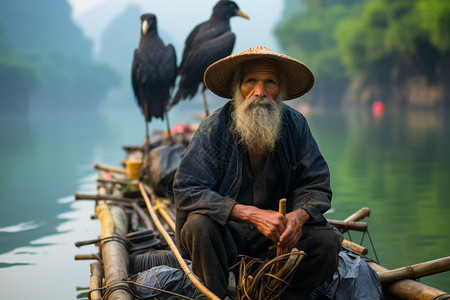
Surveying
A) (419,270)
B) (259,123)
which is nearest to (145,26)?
(259,123)

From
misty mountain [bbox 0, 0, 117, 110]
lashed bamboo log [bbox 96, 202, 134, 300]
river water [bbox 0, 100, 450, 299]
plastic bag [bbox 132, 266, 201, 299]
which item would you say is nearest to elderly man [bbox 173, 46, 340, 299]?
plastic bag [bbox 132, 266, 201, 299]

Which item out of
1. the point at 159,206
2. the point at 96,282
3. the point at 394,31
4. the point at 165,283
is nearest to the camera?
the point at 165,283

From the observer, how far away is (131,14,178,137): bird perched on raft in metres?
5.73

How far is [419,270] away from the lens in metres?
2.40

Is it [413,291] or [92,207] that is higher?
[92,207]

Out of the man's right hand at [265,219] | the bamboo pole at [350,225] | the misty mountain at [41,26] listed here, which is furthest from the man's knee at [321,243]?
the misty mountain at [41,26]

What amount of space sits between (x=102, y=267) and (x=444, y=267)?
78.4 inches

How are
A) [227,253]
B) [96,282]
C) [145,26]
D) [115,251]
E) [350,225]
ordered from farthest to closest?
[145,26] < [350,225] < [115,251] < [96,282] < [227,253]

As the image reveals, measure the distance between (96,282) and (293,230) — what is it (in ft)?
3.90

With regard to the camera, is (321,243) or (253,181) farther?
(253,181)

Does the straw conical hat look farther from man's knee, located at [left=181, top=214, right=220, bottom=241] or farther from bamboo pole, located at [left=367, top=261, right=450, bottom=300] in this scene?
bamboo pole, located at [left=367, top=261, right=450, bottom=300]

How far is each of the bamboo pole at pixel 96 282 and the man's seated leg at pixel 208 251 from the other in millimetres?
600

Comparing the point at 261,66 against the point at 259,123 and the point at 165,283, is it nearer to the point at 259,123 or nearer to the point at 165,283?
the point at 259,123

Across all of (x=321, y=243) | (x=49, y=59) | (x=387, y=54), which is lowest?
(x=321, y=243)
